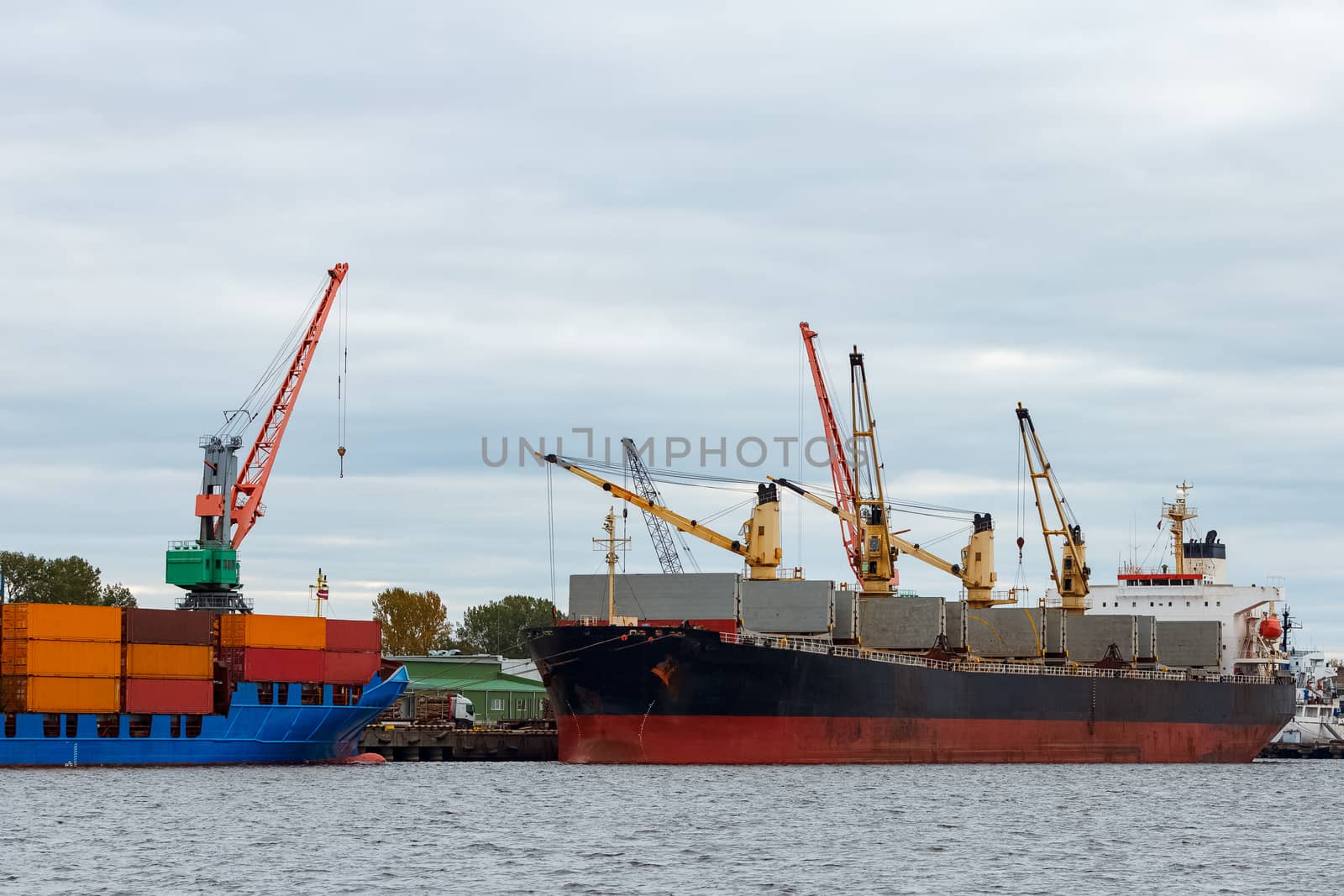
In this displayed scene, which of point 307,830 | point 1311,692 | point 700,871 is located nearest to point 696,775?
point 307,830

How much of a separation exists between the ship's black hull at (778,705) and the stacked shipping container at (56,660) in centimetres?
1573

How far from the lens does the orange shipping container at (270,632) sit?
6894 cm

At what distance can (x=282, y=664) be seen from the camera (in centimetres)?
6944

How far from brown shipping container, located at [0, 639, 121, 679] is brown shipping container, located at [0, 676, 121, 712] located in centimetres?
22

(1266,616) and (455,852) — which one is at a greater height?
(1266,616)

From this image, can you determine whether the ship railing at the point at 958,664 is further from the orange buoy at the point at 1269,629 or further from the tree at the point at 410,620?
the tree at the point at 410,620

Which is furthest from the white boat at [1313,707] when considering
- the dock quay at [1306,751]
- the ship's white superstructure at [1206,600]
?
the ship's white superstructure at [1206,600]

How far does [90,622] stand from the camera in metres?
65.2

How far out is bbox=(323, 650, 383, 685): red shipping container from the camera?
71125 millimetres

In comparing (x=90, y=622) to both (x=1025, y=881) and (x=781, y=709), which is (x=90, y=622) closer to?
(x=781, y=709)

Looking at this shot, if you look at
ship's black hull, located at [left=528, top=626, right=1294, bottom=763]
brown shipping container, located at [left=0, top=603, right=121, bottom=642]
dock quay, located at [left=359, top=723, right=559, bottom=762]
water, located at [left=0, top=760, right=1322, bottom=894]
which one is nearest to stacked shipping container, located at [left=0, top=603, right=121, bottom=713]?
brown shipping container, located at [left=0, top=603, right=121, bottom=642]

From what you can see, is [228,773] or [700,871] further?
[228,773]

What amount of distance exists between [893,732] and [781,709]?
734 centimetres

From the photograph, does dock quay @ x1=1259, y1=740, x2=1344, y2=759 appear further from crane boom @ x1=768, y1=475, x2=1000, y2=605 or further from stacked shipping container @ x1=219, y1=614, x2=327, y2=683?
stacked shipping container @ x1=219, y1=614, x2=327, y2=683
